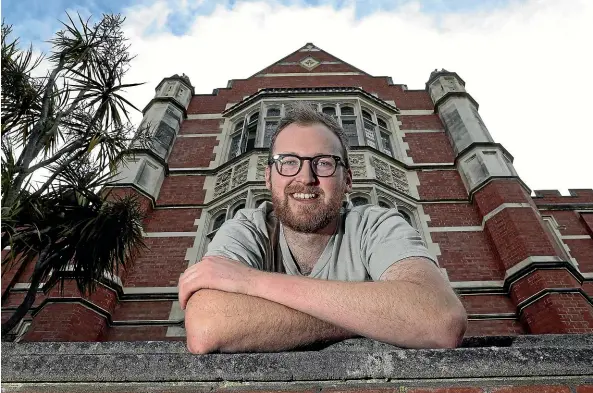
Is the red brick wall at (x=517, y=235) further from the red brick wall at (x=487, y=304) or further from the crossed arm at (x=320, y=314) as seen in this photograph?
the crossed arm at (x=320, y=314)

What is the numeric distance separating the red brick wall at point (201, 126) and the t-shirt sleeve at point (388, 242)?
458 inches

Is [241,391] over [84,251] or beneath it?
beneath

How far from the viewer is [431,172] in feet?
37.9

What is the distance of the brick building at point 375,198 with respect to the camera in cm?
783

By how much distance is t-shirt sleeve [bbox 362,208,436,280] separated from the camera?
200cm

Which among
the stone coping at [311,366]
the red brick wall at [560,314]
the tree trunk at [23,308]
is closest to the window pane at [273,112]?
the tree trunk at [23,308]

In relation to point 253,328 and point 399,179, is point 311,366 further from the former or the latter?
point 399,179

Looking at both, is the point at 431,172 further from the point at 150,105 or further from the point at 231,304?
the point at 231,304

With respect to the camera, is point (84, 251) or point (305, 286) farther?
point (84, 251)

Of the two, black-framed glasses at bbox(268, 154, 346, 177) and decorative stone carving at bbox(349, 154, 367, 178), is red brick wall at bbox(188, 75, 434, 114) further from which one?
black-framed glasses at bbox(268, 154, 346, 177)

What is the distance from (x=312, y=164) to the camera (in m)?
2.40

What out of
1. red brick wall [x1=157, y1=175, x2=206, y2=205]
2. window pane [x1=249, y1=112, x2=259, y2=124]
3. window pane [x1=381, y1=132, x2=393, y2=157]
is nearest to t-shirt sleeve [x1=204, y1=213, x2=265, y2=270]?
red brick wall [x1=157, y1=175, x2=206, y2=205]

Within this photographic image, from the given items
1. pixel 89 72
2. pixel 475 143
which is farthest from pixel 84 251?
pixel 475 143

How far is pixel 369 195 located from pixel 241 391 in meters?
8.74
